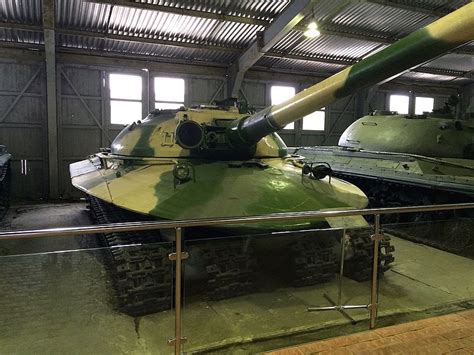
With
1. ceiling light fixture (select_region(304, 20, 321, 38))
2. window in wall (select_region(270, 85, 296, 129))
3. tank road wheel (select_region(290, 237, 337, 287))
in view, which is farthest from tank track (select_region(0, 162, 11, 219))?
window in wall (select_region(270, 85, 296, 129))

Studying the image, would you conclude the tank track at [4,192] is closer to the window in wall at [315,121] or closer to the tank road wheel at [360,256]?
the tank road wheel at [360,256]

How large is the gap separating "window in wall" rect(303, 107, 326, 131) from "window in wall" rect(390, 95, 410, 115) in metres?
4.00

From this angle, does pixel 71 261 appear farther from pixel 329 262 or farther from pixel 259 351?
pixel 329 262

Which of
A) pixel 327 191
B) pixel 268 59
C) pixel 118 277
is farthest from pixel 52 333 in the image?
pixel 268 59

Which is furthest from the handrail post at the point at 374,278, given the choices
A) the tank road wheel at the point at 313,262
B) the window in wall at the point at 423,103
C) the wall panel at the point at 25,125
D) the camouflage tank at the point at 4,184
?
the window in wall at the point at 423,103

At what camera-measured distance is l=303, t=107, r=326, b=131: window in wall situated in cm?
1775

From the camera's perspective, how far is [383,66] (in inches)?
145

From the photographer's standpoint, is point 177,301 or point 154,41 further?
point 154,41

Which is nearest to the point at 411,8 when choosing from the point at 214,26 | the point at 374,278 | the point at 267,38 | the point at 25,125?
the point at 267,38

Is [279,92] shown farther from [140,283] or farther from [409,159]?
[140,283]

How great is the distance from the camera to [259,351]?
11.8ft

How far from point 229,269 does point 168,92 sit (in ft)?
38.2

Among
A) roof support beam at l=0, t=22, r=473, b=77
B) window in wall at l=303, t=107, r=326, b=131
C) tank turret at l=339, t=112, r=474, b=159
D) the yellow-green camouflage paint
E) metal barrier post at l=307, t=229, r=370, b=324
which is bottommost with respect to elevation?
metal barrier post at l=307, t=229, r=370, b=324

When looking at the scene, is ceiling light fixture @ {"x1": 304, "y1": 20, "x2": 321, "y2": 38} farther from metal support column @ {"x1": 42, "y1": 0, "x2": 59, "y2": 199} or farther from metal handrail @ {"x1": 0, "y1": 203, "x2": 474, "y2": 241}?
metal handrail @ {"x1": 0, "y1": 203, "x2": 474, "y2": 241}
